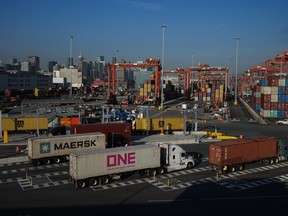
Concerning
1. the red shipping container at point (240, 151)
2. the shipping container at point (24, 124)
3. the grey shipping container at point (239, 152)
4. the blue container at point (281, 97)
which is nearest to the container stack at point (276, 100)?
the blue container at point (281, 97)

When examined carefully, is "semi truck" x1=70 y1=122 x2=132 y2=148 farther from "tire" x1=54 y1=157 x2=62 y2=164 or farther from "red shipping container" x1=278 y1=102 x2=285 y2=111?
"red shipping container" x1=278 y1=102 x2=285 y2=111

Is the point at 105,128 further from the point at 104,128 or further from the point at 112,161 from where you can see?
the point at 112,161

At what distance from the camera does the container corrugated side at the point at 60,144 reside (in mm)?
30484

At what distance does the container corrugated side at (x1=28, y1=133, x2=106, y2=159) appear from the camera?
3048 centimetres

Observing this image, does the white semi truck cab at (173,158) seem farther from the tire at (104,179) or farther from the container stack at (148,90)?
the container stack at (148,90)

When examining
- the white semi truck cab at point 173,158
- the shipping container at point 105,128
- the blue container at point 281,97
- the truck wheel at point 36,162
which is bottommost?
the truck wheel at point 36,162

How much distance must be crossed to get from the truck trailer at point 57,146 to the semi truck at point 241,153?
1114cm

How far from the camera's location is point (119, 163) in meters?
25.4

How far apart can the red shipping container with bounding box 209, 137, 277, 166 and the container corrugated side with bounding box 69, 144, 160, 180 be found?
5231mm

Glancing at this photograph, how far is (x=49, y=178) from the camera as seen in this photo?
27016 mm

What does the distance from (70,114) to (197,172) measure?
30.5 meters

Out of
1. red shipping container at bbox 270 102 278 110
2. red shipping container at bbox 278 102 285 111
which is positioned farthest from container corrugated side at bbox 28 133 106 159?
red shipping container at bbox 278 102 285 111

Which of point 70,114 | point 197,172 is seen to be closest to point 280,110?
point 70,114

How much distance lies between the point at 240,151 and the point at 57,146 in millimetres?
16807
